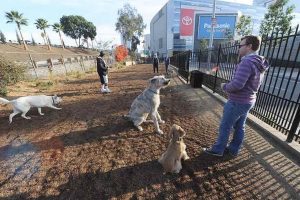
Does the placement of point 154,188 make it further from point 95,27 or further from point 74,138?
point 95,27

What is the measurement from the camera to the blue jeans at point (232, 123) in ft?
9.64

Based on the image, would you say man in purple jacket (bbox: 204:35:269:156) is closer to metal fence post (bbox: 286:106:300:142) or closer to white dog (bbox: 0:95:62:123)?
metal fence post (bbox: 286:106:300:142)

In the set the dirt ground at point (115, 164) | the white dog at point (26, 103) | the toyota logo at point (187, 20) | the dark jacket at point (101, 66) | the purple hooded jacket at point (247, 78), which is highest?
the toyota logo at point (187, 20)

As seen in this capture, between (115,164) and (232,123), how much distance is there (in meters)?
2.36

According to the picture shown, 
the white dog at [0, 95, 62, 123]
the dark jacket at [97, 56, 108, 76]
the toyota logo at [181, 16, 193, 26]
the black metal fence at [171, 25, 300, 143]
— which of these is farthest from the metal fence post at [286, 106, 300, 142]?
the toyota logo at [181, 16, 193, 26]

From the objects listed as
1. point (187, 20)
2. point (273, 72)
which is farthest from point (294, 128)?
point (187, 20)

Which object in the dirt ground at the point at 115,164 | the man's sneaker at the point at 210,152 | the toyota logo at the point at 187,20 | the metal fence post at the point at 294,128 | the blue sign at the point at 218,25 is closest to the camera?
the dirt ground at the point at 115,164

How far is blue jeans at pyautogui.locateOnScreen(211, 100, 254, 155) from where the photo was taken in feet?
9.64

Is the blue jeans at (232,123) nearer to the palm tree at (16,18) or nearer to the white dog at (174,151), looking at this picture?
the white dog at (174,151)

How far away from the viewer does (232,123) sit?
309 cm

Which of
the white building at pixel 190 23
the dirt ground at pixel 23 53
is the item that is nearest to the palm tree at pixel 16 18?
the dirt ground at pixel 23 53

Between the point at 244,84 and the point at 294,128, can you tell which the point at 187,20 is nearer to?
the point at 294,128

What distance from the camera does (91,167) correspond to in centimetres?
352

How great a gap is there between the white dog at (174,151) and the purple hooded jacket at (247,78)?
105 cm
